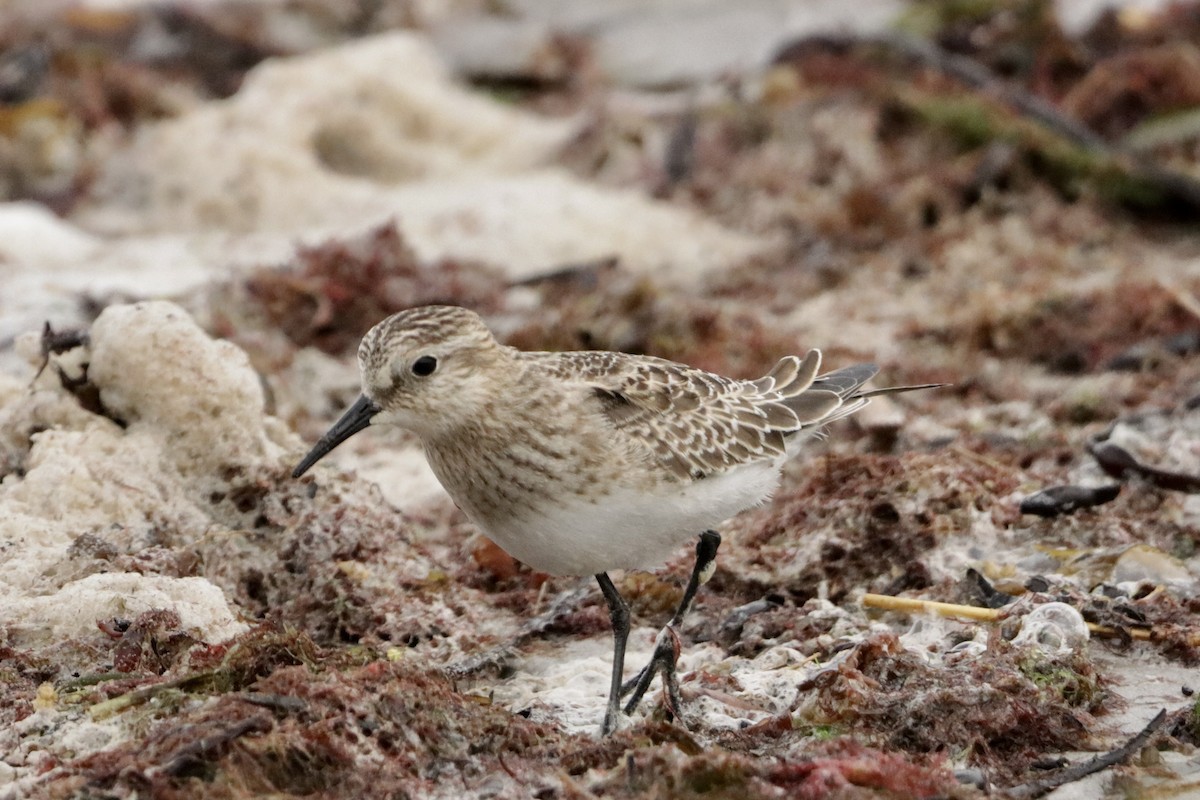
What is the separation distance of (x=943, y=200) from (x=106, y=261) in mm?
4781

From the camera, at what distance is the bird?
4.31 metres

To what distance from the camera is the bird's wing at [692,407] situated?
4.60 metres

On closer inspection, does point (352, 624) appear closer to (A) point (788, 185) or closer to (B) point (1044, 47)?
(A) point (788, 185)

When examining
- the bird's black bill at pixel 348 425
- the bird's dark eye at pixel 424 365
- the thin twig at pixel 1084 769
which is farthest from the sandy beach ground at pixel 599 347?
the bird's dark eye at pixel 424 365

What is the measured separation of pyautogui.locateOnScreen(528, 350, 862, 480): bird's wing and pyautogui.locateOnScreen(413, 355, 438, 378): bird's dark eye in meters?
0.37

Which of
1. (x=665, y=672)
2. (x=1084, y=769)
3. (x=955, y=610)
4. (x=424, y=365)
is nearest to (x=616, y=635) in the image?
(x=665, y=672)

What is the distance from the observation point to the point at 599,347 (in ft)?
25.5

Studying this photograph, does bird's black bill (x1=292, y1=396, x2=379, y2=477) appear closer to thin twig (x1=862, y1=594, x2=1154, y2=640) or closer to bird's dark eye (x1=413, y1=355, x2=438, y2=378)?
bird's dark eye (x1=413, y1=355, x2=438, y2=378)

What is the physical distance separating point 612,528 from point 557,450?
0.25 m

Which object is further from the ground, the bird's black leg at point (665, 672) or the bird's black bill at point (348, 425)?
the bird's black bill at point (348, 425)

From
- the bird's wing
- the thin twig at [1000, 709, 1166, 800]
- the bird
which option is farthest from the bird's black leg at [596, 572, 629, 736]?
the thin twig at [1000, 709, 1166, 800]

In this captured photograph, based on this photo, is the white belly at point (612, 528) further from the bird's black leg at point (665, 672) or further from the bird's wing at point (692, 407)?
the bird's black leg at point (665, 672)

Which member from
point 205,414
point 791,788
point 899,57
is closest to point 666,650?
point 791,788

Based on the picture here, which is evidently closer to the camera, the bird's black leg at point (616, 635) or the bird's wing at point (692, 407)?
the bird's black leg at point (616, 635)
